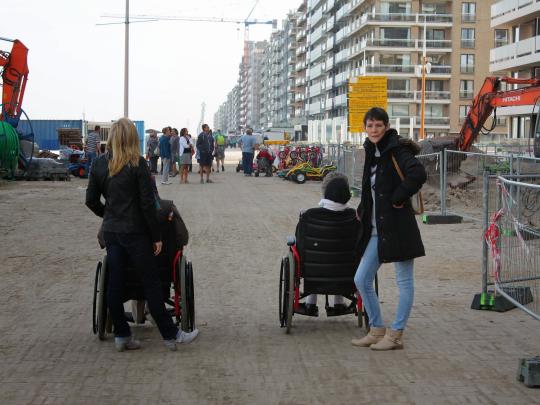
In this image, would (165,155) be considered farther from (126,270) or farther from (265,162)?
(126,270)

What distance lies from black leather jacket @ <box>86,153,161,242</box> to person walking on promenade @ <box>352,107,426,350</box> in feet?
5.03

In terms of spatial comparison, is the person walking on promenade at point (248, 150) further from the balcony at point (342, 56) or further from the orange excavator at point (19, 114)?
the balcony at point (342, 56)

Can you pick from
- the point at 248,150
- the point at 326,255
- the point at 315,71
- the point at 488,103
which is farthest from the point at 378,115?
the point at 315,71

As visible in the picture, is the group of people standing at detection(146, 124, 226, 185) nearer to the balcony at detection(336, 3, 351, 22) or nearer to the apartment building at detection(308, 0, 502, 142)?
the apartment building at detection(308, 0, 502, 142)

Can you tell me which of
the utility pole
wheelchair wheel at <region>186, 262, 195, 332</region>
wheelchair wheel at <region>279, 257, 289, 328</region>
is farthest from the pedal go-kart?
wheelchair wheel at <region>186, 262, 195, 332</region>

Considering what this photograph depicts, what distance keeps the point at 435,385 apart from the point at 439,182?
11.6m

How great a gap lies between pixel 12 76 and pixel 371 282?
24.7 metres

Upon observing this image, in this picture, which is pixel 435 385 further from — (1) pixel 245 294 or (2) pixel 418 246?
(1) pixel 245 294

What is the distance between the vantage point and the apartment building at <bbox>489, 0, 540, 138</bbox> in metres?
51.6

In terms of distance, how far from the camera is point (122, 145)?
601cm

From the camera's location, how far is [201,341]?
6547 mm

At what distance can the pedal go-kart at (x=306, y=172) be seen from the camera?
2823 cm

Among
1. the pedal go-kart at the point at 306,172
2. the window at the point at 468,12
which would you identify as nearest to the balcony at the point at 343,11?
the window at the point at 468,12

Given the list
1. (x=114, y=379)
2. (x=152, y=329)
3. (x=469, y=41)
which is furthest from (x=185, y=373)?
(x=469, y=41)
